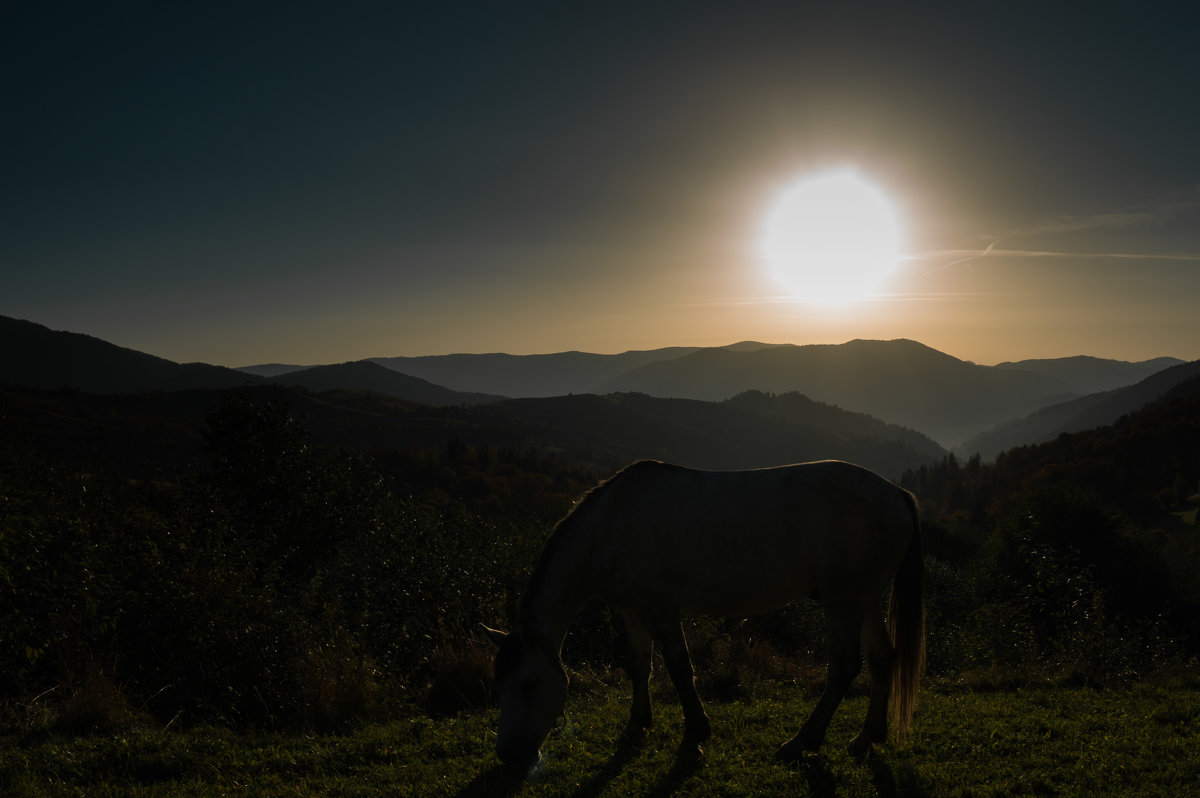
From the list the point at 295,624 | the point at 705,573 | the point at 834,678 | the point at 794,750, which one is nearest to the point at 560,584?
the point at 705,573

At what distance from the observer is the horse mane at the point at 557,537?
634 centimetres

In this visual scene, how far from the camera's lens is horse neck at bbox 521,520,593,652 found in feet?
20.8

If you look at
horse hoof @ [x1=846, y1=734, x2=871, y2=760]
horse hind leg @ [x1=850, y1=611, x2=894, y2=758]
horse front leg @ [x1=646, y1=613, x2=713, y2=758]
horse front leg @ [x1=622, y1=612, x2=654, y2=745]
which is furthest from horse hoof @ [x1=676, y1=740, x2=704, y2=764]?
horse hind leg @ [x1=850, y1=611, x2=894, y2=758]

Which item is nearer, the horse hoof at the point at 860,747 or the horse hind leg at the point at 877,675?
the horse hoof at the point at 860,747

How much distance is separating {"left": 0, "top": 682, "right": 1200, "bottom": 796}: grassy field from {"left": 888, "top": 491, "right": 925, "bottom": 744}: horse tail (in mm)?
458

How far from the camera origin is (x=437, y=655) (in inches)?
391

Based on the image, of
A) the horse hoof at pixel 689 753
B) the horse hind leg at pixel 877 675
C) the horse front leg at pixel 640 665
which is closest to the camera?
the horse hoof at pixel 689 753

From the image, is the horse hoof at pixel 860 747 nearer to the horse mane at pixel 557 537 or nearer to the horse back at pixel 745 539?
the horse back at pixel 745 539

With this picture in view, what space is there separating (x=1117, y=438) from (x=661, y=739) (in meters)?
137

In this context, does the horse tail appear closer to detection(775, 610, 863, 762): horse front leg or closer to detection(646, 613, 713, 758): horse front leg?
detection(775, 610, 863, 762): horse front leg

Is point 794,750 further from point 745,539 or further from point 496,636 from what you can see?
point 496,636

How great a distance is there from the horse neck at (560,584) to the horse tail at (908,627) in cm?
342

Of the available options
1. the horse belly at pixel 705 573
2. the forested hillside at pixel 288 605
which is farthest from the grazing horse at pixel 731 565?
the forested hillside at pixel 288 605

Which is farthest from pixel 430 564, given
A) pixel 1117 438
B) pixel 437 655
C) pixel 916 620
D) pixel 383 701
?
pixel 1117 438
